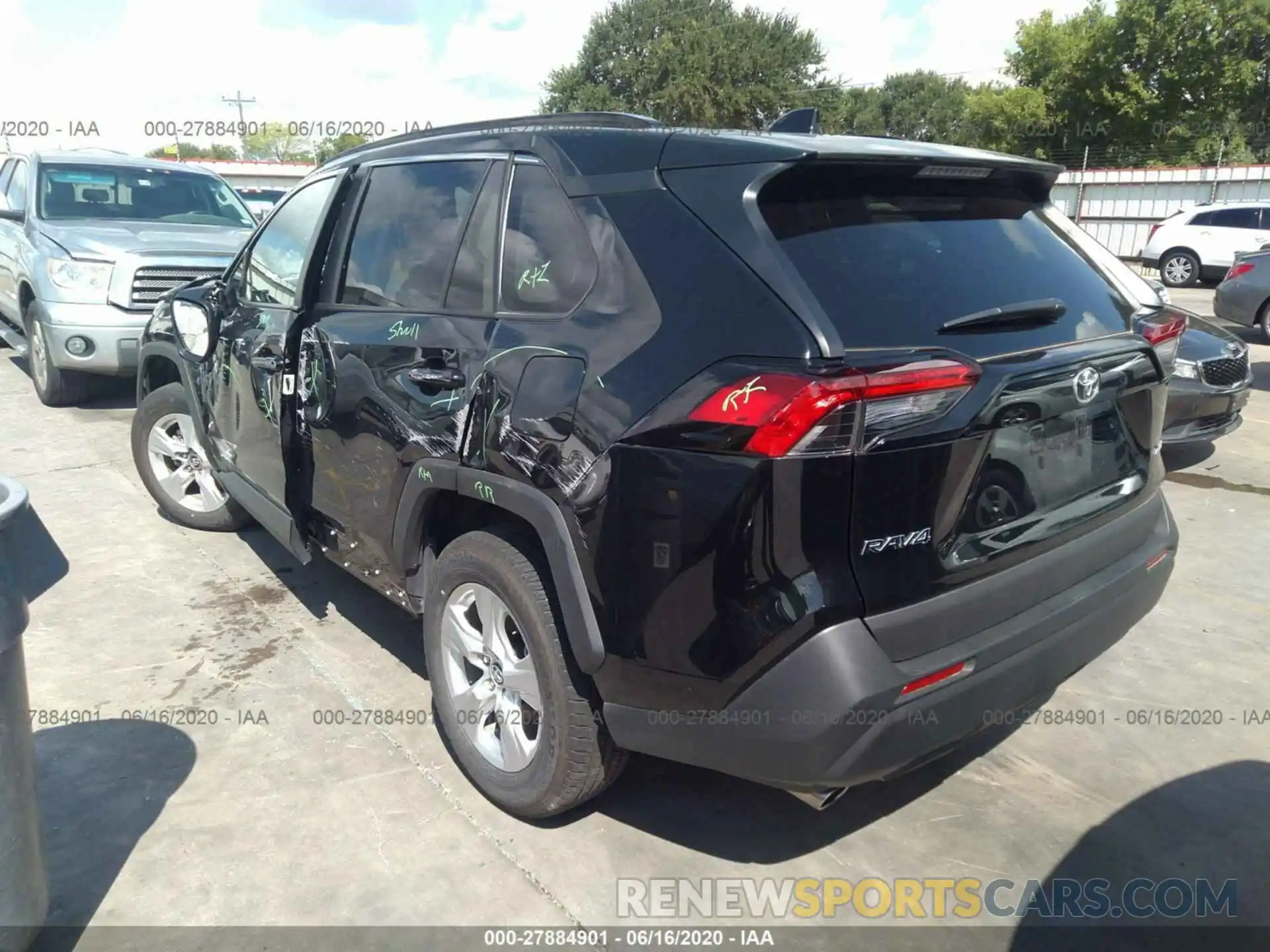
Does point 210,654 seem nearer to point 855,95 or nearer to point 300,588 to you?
point 300,588

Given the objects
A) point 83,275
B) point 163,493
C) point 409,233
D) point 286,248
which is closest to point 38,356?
point 83,275

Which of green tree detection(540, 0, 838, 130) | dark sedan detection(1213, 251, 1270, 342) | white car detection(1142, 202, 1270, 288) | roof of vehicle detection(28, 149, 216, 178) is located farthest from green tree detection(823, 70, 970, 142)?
roof of vehicle detection(28, 149, 216, 178)

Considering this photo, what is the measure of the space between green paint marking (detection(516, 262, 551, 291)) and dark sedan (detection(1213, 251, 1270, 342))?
11209 millimetres

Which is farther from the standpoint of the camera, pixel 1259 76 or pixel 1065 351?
pixel 1259 76

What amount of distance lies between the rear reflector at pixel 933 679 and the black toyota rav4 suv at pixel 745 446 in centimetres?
1

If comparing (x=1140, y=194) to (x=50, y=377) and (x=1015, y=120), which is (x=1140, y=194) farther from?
(x=50, y=377)

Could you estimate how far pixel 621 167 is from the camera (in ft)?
8.64

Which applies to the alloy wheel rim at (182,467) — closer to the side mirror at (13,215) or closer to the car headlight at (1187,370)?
the side mirror at (13,215)

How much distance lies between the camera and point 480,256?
3035 mm

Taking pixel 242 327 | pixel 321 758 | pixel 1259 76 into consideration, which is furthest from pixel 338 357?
pixel 1259 76

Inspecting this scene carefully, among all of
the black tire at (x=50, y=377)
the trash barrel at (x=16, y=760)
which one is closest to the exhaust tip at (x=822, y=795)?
the trash barrel at (x=16, y=760)

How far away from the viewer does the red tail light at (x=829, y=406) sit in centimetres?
209

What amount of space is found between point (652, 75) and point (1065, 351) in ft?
159

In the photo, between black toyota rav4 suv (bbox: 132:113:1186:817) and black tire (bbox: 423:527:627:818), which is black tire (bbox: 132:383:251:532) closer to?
black toyota rav4 suv (bbox: 132:113:1186:817)
